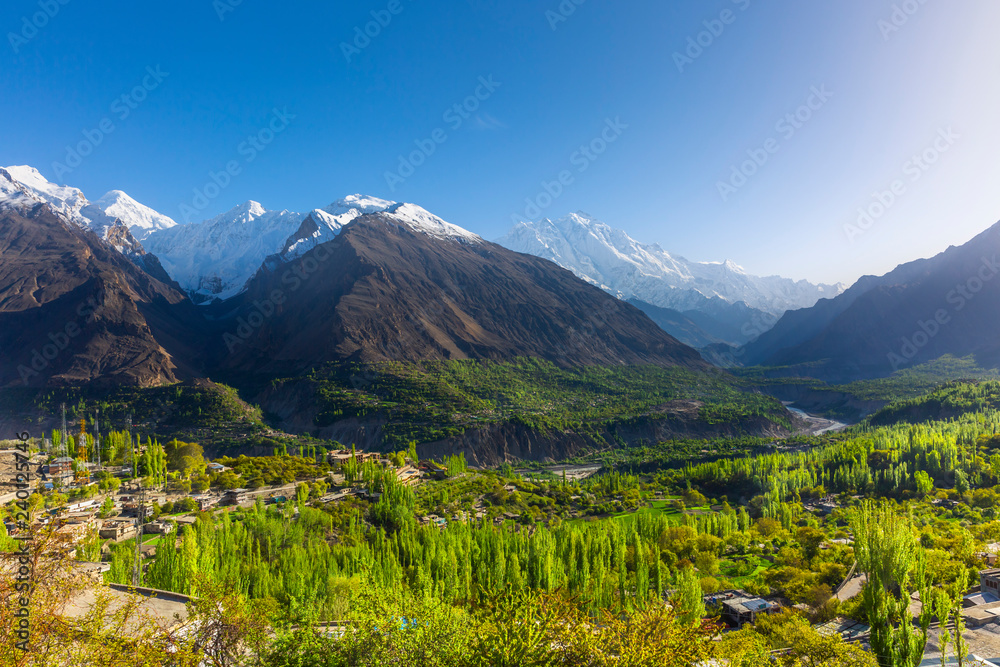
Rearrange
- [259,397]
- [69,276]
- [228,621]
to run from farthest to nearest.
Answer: [69,276] < [259,397] < [228,621]

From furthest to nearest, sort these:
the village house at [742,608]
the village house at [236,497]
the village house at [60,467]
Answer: the village house at [60,467] < the village house at [236,497] < the village house at [742,608]

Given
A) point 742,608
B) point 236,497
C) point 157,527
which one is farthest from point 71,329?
point 742,608

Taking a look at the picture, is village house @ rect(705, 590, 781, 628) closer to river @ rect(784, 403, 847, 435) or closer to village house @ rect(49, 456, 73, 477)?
village house @ rect(49, 456, 73, 477)

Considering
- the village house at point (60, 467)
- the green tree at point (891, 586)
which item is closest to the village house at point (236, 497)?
the village house at point (60, 467)

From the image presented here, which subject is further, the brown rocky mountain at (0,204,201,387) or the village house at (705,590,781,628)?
the brown rocky mountain at (0,204,201,387)

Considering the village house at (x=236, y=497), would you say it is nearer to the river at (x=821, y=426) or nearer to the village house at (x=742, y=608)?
the village house at (x=742, y=608)

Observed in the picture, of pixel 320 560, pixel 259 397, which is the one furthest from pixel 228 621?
pixel 259 397

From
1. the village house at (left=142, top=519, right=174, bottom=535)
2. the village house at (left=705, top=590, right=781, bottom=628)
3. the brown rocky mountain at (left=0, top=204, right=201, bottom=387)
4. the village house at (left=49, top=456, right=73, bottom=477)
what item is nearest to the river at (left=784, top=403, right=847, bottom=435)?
the village house at (left=705, top=590, right=781, bottom=628)

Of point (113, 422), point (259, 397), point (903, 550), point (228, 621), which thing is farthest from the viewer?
point (259, 397)

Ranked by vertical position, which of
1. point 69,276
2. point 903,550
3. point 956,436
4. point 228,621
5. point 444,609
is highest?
point 69,276

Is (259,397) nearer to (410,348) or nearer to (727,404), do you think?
(410,348)

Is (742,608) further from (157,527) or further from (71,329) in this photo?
(71,329)
